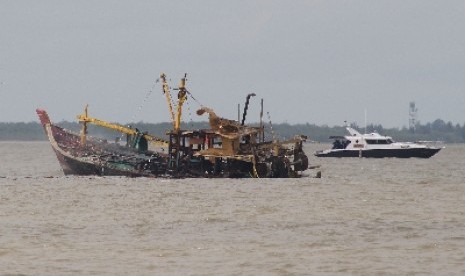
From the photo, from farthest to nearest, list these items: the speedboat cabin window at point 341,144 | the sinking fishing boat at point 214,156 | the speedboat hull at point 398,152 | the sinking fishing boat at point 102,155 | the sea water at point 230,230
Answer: the speedboat cabin window at point 341,144, the speedboat hull at point 398,152, the sinking fishing boat at point 102,155, the sinking fishing boat at point 214,156, the sea water at point 230,230

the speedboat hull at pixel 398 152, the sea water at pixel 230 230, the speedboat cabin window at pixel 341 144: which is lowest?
the sea water at pixel 230 230

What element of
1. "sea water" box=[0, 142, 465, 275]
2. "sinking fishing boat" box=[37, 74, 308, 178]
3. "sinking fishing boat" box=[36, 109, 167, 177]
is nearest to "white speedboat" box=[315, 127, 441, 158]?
"sinking fishing boat" box=[36, 109, 167, 177]

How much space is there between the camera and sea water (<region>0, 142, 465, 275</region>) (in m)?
32.1

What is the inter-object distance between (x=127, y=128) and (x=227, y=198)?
28.4m

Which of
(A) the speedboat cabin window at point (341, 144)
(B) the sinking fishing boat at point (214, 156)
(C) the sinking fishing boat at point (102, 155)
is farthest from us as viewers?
(A) the speedboat cabin window at point (341, 144)

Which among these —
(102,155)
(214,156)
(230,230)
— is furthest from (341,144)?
(230,230)

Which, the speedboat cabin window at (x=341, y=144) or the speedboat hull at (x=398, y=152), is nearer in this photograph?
the speedboat hull at (x=398, y=152)

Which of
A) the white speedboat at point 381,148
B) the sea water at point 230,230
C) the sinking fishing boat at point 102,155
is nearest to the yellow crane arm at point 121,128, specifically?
the sinking fishing boat at point 102,155

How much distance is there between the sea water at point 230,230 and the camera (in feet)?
105

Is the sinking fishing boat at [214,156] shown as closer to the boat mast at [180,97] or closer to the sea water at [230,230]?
the boat mast at [180,97]

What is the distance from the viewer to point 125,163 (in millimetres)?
87062

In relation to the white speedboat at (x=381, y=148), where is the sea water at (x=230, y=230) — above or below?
below

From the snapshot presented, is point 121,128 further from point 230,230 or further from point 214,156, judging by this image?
point 230,230

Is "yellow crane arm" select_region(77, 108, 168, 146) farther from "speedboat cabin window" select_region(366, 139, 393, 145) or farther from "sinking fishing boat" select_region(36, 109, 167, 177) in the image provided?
"speedboat cabin window" select_region(366, 139, 393, 145)
